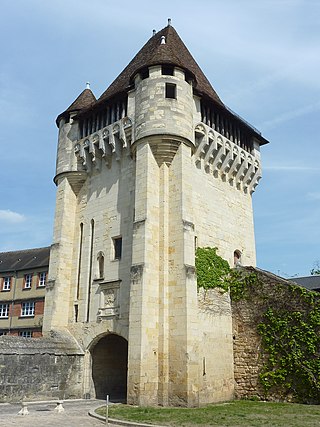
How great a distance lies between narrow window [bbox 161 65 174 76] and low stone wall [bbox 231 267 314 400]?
9571 millimetres

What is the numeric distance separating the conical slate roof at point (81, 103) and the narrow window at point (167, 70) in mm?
5920

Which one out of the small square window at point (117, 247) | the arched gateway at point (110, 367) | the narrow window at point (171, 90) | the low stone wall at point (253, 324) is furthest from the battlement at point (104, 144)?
the arched gateway at point (110, 367)

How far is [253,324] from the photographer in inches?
707

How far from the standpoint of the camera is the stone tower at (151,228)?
15289 mm

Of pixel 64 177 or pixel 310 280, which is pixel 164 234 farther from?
pixel 310 280

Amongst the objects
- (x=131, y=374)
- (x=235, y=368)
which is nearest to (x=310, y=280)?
(x=235, y=368)

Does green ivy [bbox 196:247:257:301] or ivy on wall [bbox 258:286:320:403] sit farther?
green ivy [bbox 196:247:257:301]

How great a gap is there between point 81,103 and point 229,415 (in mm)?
17646

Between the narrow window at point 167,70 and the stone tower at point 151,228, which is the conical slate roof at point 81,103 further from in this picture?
the narrow window at point 167,70

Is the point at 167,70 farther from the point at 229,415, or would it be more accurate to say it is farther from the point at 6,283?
the point at 6,283

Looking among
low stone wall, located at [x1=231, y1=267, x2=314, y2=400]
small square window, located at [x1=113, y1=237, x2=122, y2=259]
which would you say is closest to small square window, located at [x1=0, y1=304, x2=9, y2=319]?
small square window, located at [x1=113, y1=237, x2=122, y2=259]

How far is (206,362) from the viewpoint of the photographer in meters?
16.5

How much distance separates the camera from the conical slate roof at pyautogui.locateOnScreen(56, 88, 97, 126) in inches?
915

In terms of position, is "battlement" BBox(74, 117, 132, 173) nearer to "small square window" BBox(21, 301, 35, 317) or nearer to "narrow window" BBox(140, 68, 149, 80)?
"narrow window" BBox(140, 68, 149, 80)
